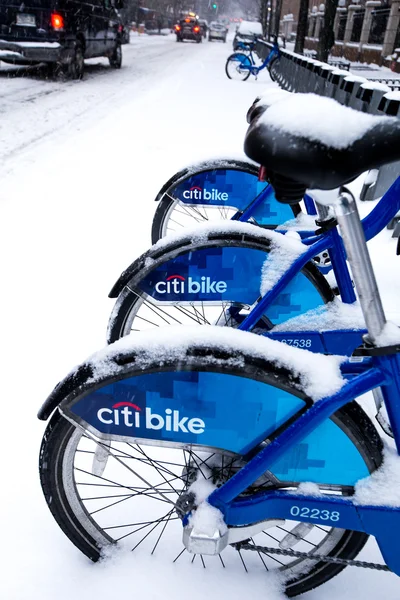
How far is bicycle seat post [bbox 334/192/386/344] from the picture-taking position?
1165mm

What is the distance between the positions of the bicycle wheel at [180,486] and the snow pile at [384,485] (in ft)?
0.09

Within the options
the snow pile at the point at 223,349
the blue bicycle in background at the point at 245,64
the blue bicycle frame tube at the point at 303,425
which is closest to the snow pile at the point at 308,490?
the blue bicycle frame tube at the point at 303,425

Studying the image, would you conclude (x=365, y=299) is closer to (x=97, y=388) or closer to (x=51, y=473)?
(x=97, y=388)

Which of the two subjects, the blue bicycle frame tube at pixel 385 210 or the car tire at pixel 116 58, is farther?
the car tire at pixel 116 58

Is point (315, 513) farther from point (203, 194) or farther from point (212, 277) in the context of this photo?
point (203, 194)

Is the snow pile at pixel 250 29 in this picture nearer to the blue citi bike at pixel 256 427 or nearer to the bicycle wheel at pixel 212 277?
the bicycle wheel at pixel 212 277

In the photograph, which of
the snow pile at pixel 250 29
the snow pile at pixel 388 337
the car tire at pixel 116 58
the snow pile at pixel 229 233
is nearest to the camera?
the snow pile at pixel 388 337

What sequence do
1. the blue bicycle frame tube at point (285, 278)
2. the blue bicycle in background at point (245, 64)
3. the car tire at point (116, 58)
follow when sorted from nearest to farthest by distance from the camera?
the blue bicycle frame tube at point (285, 278)
the car tire at point (116, 58)
the blue bicycle in background at point (245, 64)

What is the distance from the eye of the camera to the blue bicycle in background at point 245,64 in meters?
15.6

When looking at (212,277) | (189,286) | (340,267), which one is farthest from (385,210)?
(189,286)

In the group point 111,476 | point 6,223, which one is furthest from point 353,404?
point 6,223

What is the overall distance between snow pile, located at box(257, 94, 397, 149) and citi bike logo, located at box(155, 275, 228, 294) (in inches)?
52.4

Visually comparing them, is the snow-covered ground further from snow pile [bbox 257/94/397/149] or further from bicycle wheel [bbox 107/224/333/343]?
snow pile [bbox 257/94/397/149]

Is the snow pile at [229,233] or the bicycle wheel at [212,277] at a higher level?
the snow pile at [229,233]
